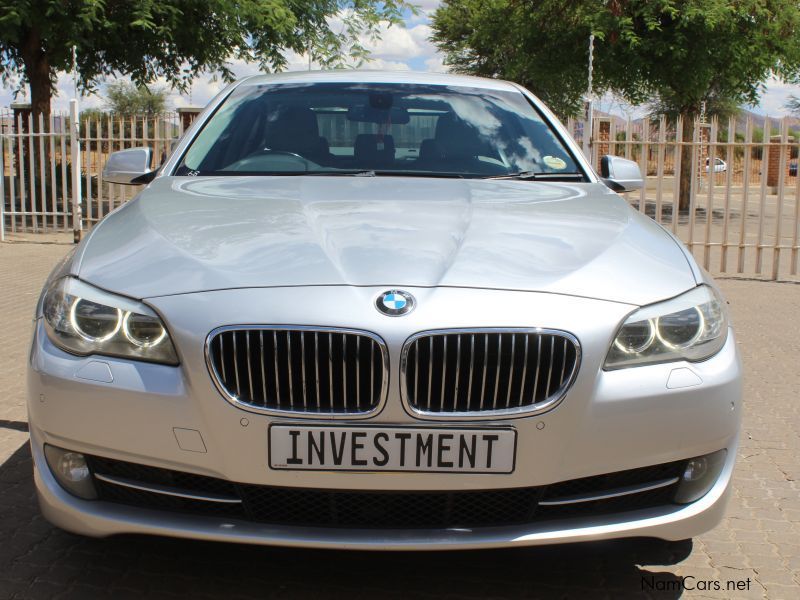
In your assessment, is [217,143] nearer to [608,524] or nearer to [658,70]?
[608,524]

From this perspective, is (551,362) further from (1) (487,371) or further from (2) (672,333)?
(2) (672,333)

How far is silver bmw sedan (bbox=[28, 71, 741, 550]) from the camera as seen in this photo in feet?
7.90

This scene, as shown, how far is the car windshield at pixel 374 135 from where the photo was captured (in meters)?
3.97

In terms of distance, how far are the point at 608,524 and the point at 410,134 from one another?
2.10m

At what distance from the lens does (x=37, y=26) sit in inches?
664

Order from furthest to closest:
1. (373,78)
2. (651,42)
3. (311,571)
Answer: (651,42)
(373,78)
(311,571)

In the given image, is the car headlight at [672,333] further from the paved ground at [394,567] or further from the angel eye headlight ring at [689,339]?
the paved ground at [394,567]

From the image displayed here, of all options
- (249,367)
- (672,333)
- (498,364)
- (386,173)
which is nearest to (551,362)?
(498,364)

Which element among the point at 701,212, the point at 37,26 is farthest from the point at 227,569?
the point at 701,212

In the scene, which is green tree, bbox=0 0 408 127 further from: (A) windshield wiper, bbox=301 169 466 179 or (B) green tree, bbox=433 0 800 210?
(A) windshield wiper, bbox=301 169 466 179

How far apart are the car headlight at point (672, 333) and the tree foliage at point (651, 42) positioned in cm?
1755

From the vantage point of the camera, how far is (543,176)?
397 centimetres

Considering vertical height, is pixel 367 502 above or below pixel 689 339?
below

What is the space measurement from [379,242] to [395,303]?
357mm
